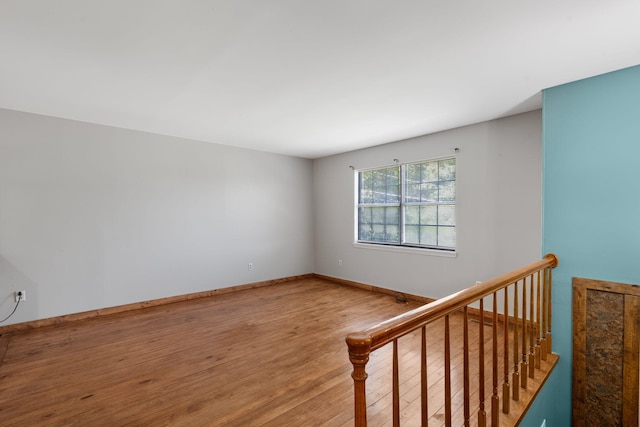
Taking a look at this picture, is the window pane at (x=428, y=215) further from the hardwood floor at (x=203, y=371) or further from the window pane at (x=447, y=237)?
the hardwood floor at (x=203, y=371)

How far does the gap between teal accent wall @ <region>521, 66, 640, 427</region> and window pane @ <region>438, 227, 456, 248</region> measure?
142 centimetres

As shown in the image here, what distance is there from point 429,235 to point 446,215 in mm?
394

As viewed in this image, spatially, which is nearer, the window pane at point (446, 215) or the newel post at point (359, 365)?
the newel post at point (359, 365)

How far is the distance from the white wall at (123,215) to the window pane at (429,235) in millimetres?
2491

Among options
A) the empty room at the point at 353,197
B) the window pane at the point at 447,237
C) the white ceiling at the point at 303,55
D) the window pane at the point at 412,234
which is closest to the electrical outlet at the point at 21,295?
the empty room at the point at 353,197

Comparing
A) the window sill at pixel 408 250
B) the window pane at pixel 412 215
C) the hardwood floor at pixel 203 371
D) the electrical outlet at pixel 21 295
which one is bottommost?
the hardwood floor at pixel 203 371

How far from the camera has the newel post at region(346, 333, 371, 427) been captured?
95cm

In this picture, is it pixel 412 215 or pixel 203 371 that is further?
pixel 412 215

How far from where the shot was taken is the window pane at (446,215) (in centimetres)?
407

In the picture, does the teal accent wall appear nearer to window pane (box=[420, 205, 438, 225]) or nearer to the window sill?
the window sill

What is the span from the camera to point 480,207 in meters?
3.73

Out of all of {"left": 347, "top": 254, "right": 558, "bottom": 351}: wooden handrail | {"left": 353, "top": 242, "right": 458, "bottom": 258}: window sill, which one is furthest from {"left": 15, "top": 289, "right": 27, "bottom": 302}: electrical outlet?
{"left": 353, "top": 242, "right": 458, "bottom": 258}: window sill

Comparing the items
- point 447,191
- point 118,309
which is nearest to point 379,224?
point 447,191

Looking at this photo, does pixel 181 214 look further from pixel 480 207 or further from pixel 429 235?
pixel 480 207
